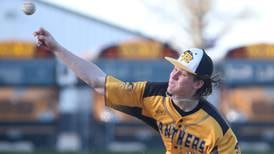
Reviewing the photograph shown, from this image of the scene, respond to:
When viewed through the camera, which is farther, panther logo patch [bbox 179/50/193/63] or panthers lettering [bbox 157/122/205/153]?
panthers lettering [bbox 157/122/205/153]

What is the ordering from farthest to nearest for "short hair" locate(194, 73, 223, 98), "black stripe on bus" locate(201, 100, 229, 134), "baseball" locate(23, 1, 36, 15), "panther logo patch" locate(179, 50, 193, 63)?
"short hair" locate(194, 73, 223, 98) → "black stripe on bus" locate(201, 100, 229, 134) → "panther logo patch" locate(179, 50, 193, 63) → "baseball" locate(23, 1, 36, 15)

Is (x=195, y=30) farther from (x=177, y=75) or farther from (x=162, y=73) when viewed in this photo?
(x=177, y=75)

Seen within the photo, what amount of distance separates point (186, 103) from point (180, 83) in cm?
Result: 26

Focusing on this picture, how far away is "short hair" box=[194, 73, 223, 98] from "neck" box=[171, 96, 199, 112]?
0.05 metres

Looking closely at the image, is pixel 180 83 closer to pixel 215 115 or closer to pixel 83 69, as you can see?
pixel 215 115

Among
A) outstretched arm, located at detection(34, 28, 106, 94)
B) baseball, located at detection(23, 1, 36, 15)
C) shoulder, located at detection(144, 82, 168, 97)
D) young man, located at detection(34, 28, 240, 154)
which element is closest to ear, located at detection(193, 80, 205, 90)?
young man, located at detection(34, 28, 240, 154)

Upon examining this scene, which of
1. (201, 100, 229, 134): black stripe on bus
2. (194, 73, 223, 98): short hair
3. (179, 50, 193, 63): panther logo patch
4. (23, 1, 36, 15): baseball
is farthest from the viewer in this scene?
(194, 73, 223, 98): short hair

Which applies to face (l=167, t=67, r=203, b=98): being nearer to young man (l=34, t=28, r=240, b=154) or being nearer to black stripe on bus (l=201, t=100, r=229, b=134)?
young man (l=34, t=28, r=240, b=154)

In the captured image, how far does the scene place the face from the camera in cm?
696

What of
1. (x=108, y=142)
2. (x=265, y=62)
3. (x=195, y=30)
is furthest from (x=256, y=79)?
(x=195, y=30)

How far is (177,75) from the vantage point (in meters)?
6.99

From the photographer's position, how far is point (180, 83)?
6.99m

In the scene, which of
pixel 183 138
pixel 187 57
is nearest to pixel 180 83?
pixel 187 57

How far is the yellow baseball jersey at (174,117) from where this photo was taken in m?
7.09
